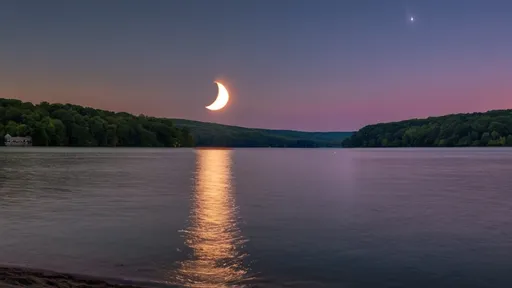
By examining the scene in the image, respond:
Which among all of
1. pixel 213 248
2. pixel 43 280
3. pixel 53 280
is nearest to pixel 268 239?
pixel 213 248

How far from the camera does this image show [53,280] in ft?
41.0

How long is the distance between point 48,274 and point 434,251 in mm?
13100

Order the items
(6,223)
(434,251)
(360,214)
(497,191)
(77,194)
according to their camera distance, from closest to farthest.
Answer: (434,251), (6,223), (360,214), (77,194), (497,191)

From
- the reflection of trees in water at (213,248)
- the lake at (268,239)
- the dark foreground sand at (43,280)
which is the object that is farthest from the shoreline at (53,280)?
the reflection of trees in water at (213,248)

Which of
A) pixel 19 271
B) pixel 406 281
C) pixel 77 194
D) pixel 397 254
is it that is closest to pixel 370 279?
pixel 406 281

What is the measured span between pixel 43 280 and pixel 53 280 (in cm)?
26

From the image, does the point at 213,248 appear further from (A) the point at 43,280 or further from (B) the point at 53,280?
(A) the point at 43,280

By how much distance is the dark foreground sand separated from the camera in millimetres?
11938

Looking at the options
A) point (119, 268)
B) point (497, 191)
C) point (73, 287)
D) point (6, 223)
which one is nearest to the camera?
point (73, 287)

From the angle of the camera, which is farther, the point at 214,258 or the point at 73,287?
the point at 214,258

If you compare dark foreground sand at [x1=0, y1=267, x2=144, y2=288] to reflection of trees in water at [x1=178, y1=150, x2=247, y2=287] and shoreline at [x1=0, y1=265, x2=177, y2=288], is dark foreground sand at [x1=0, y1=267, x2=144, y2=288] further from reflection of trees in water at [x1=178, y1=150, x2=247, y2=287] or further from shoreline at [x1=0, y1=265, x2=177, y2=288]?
reflection of trees in water at [x1=178, y1=150, x2=247, y2=287]

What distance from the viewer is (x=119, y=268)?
577 inches

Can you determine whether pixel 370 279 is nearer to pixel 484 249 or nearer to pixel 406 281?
pixel 406 281

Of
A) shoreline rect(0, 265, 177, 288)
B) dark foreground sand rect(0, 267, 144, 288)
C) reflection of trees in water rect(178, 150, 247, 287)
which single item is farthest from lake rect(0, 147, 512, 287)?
dark foreground sand rect(0, 267, 144, 288)
